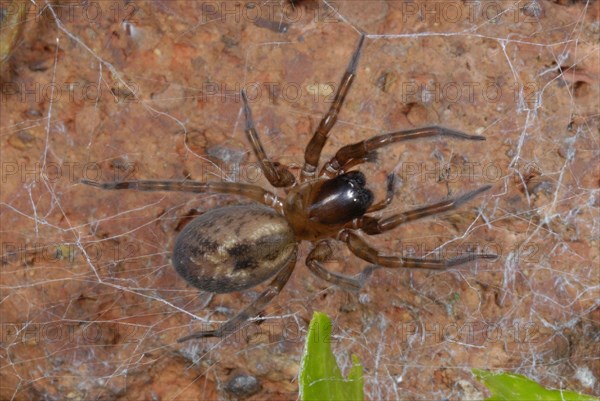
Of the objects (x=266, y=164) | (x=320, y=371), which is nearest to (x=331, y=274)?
(x=266, y=164)

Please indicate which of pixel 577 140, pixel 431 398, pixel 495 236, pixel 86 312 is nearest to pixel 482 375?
pixel 431 398

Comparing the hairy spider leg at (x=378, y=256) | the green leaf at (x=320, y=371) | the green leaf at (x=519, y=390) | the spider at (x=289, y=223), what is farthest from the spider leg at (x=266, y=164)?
the green leaf at (x=519, y=390)

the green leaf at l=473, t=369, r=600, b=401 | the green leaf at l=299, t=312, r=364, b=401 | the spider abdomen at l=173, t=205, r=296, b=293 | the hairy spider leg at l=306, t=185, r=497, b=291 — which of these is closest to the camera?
the green leaf at l=299, t=312, r=364, b=401

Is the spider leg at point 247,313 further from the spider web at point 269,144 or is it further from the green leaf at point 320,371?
the green leaf at point 320,371

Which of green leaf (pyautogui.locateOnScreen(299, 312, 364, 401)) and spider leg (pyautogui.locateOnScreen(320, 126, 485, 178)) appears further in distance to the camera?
spider leg (pyautogui.locateOnScreen(320, 126, 485, 178))

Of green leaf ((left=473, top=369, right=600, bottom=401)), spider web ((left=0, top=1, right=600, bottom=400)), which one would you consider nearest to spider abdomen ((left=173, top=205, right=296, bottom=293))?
spider web ((left=0, top=1, right=600, bottom=400))

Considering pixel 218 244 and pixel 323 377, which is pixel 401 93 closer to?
pixel 218 244

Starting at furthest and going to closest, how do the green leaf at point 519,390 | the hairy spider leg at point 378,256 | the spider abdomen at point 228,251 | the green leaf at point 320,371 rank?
the hairy spider leg at point 378,256, the spider abdomen at point 228,251, the green leaf at point 519,390, the green leaf at point 320,371

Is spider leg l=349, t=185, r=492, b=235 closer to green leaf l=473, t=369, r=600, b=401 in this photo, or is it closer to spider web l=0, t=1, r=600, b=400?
spider web l=0, t=1, r=600, b=400
